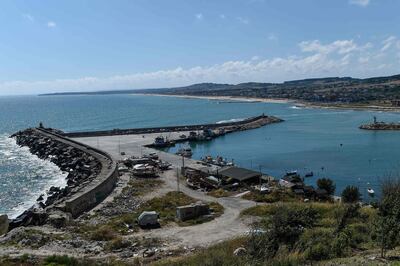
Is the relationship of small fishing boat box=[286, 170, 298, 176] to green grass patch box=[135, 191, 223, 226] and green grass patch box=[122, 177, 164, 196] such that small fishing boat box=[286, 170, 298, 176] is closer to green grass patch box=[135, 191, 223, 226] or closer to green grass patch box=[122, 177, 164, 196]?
green grass patch box=[122, 177, 164, 196]

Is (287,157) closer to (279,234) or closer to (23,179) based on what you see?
(23,179)

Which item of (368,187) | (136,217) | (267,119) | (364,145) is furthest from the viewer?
(267,119)

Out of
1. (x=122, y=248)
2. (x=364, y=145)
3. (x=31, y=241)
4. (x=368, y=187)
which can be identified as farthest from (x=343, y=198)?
(x=364, y=145)

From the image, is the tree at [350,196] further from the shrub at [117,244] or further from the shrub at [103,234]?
the shrub at [117,244]

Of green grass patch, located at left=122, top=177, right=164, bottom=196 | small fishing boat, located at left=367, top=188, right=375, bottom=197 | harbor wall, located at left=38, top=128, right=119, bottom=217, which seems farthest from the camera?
small fishing boat, located at left=367, top=188, right=375, bottom=197

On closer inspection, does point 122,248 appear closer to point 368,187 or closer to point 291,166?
point 368,187

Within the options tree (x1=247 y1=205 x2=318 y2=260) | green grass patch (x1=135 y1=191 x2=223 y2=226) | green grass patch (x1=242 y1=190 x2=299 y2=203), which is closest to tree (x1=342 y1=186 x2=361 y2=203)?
green grass patch (x1=242 y1=190 x2=299 y2=203)

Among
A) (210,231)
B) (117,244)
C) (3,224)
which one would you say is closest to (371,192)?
(210,231)
